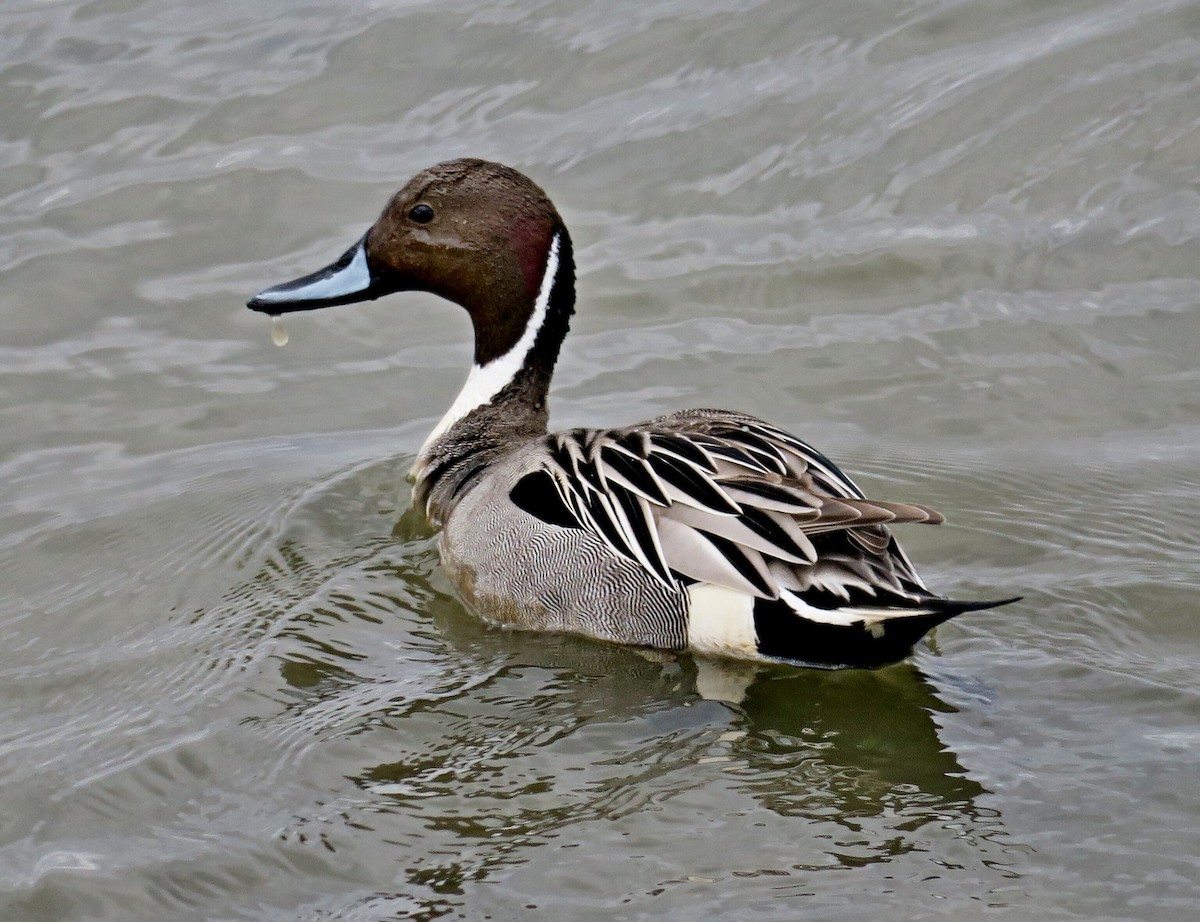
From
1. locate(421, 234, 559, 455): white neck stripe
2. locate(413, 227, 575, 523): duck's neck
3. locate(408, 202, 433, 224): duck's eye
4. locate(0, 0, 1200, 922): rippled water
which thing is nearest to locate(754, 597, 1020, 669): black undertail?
locate(0, 0, 1200, 922): rippled water

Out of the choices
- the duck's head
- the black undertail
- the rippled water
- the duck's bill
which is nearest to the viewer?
the rippled water

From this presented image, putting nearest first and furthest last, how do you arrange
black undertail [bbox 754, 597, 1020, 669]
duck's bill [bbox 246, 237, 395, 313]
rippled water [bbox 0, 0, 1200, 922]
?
1. rippled water [bbox 0, 0, 1200, 922]
2. black undertail [bbox 754, 597, 1020, 669]
3. duck's bill [bbox 246, 237, 395, 313]

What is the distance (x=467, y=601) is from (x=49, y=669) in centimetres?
152

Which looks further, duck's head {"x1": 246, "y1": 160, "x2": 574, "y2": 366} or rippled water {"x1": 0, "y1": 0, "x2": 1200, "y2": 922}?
duck's head {"x1": 246, "y1": 160, "x2": 574, "y2": 366}

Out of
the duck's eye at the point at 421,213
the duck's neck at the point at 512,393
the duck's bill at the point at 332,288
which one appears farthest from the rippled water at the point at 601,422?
the duck's eye at the point at 421,213

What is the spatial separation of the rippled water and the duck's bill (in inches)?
31.2

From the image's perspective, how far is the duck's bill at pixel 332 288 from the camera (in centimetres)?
699

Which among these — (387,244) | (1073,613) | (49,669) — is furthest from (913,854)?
(387,244)

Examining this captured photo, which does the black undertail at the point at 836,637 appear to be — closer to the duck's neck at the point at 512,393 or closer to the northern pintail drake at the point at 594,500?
the northern pintail drake at the point at 594,500

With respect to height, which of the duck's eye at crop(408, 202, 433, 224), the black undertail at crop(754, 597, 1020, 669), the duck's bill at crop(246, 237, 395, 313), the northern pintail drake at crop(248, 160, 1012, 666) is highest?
the duck's eye at crop(408, 202, 433, 224)

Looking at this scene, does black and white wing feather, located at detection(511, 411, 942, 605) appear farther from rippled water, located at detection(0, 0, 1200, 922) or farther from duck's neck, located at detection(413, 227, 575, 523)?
duck's neck, located at detection(413, 227, 575, 523)

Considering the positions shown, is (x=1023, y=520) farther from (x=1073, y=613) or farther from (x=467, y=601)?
(x=467, y=601)

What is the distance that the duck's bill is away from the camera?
6.99 meters

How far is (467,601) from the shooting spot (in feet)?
20.3
